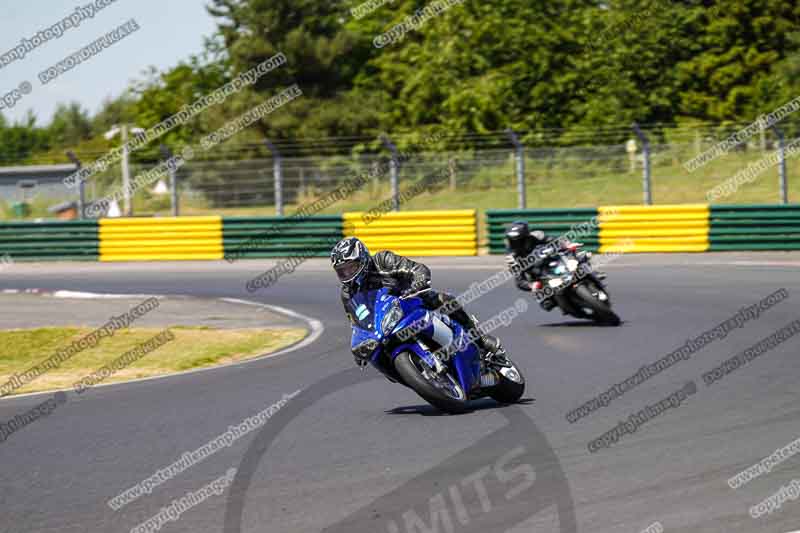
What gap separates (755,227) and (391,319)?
607 inches

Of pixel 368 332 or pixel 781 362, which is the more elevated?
pixel 368 332

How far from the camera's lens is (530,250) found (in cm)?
1442

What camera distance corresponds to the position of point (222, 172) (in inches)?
1073

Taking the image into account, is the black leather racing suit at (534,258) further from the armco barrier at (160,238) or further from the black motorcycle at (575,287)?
the armco barrier at (160,238)

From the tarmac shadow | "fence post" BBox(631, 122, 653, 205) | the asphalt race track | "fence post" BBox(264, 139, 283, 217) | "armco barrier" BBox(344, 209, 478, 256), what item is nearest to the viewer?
the asphalt race track

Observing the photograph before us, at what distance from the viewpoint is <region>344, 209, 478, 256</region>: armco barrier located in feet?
80.9

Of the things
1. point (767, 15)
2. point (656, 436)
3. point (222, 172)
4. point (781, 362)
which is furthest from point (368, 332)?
point (767, 15)

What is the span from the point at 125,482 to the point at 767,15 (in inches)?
1589

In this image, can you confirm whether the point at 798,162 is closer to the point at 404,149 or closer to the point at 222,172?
the point at 222,172

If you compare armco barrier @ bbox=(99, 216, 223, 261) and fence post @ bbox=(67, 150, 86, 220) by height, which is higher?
fence post @ bbox=(67, 150, 86, 220)

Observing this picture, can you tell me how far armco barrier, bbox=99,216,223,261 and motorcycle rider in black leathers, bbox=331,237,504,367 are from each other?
17.3 meters

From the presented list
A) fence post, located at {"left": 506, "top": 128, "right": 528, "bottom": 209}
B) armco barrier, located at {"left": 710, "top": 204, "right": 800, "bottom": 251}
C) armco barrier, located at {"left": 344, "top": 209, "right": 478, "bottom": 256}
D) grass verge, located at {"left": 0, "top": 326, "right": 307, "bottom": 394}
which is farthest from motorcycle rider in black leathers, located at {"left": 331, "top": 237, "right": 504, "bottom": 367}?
fence post, located at {"left": 506, "top": 128, "right": 528, "bottom": 209}

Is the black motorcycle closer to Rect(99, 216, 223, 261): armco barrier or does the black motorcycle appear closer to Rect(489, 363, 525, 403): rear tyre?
Rect(489, 363, 525, 403): rear tyre

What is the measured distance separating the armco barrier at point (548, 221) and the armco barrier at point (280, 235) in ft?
10.2
